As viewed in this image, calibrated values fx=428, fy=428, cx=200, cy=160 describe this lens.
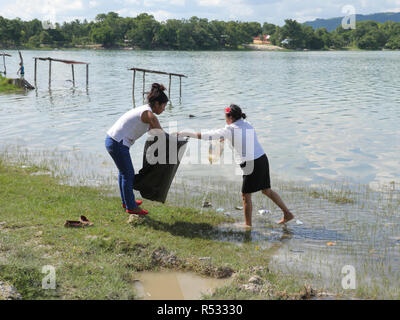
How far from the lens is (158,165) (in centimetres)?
769

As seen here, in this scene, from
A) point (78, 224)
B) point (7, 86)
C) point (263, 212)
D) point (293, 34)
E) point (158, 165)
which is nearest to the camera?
point (78, 224)

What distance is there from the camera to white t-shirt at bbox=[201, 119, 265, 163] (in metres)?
7.03

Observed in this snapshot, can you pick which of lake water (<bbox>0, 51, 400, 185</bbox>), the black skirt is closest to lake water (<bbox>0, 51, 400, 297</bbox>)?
lake water (<bbox>0, 51, 400, 185</bbox>)

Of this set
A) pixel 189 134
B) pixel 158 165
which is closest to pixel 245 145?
pixel 189 134

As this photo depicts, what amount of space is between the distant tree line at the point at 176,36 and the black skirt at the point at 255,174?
154 meters

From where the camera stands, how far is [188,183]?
36.0ft

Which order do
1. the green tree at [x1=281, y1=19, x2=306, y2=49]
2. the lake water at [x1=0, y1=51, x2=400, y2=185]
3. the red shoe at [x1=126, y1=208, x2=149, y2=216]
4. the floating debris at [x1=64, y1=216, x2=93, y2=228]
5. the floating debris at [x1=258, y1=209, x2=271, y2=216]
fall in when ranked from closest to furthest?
the floating debris at [x1=64, y1=216, x2=93, y2=228] < the red shoe at [x1=126, y1=208, x2=149, y2=216] < the floating debris at [x1=258, y1=209, x2=271, y2=216] < the lake water at [x1=0, y1=51, x2=400, y2=185] < the green tree at [x1=281, y1=19, x2=306, y2=49]

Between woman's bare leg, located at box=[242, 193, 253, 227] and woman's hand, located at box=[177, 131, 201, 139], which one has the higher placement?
woman's hand, located at box=[177, 131, 201, 139]

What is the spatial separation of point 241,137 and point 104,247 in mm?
2774

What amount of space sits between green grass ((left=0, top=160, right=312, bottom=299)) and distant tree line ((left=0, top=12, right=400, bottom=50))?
151768mm

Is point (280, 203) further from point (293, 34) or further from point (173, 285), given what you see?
point (293, 34)

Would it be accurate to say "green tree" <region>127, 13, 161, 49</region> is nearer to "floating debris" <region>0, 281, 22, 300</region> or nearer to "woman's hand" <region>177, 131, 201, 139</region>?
"woman's hand" <region>177, 131, 201, 139</region>

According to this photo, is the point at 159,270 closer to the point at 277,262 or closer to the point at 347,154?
the point at 277,262

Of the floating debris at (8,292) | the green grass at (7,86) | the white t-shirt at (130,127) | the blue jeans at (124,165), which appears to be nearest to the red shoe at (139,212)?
the blue jeans at (124,165)
